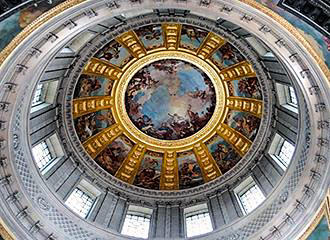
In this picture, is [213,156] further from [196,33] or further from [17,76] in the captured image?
[17,76]

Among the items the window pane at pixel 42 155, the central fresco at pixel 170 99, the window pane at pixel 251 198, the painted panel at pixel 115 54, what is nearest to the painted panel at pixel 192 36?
the central fresco at pixel 170 99

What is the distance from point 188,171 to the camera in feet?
91.5

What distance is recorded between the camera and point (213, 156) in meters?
27.9

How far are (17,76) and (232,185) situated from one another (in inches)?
554

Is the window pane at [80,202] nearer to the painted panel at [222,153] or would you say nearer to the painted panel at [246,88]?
the painted panel at [222,153]

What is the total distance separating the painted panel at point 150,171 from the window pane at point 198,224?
3.61m

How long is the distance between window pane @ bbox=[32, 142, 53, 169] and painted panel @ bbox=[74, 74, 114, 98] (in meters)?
3.86

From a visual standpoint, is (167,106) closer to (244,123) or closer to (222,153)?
(222,153)

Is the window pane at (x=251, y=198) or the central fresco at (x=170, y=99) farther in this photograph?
the central fresco at (x=170, y=99)

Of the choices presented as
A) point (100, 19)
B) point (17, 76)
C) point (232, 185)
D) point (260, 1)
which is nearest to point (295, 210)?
Result: point (232, 185)

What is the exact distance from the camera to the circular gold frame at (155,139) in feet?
89.5

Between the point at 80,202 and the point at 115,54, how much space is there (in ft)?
27.6

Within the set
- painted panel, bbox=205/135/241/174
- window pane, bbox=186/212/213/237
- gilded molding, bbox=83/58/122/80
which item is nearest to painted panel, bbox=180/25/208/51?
gilded molding, bbox=83/58/122/80

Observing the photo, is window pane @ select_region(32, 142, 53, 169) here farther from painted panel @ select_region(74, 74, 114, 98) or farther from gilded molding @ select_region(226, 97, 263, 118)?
gilded molding @ select_region(226, 97, 263, 118)
